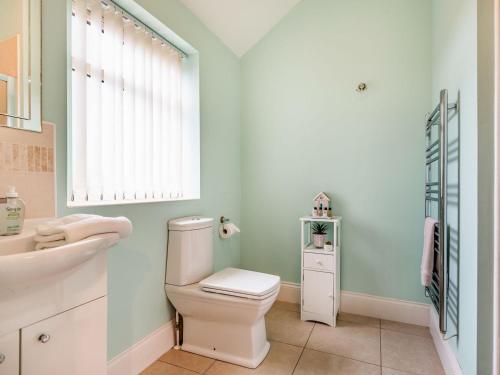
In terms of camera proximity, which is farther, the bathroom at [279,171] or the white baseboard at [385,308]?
the white baseboard at [385,308]

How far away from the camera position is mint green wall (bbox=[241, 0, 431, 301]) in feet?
7.10

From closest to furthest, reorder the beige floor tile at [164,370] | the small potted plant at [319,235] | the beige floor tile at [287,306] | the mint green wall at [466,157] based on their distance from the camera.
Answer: the mint green wall at [466,157]
the beige floor tile at [164,370]
the small potted plant at [319,235]
the beige floor tile at [287,306]

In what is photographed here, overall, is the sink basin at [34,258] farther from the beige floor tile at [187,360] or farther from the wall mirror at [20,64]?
the beige floor tile at [187,360]

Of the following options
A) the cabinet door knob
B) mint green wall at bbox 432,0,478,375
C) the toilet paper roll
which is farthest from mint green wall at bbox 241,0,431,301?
the cabinet door knob

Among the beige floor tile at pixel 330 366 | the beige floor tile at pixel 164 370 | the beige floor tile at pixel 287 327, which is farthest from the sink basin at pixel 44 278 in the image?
the beige floor tile at pixel 287 327

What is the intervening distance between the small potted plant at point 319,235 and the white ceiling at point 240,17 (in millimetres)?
1768

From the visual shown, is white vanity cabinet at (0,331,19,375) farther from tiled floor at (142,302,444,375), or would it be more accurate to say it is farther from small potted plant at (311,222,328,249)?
small potted plant at (311,222,328,249)

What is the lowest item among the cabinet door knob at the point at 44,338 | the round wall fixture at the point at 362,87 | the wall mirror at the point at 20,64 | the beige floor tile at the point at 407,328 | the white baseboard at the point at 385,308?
the beige floor tile at the point at 407,328

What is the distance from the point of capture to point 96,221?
0.95 metres

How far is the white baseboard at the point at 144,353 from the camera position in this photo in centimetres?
147

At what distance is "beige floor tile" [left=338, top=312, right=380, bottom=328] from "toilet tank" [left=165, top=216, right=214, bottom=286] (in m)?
1.22

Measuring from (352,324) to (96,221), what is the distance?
2013 mm

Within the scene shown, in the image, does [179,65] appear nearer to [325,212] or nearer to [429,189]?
[325,212]

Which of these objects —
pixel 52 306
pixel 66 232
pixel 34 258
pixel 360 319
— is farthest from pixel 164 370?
pixel 360 319
